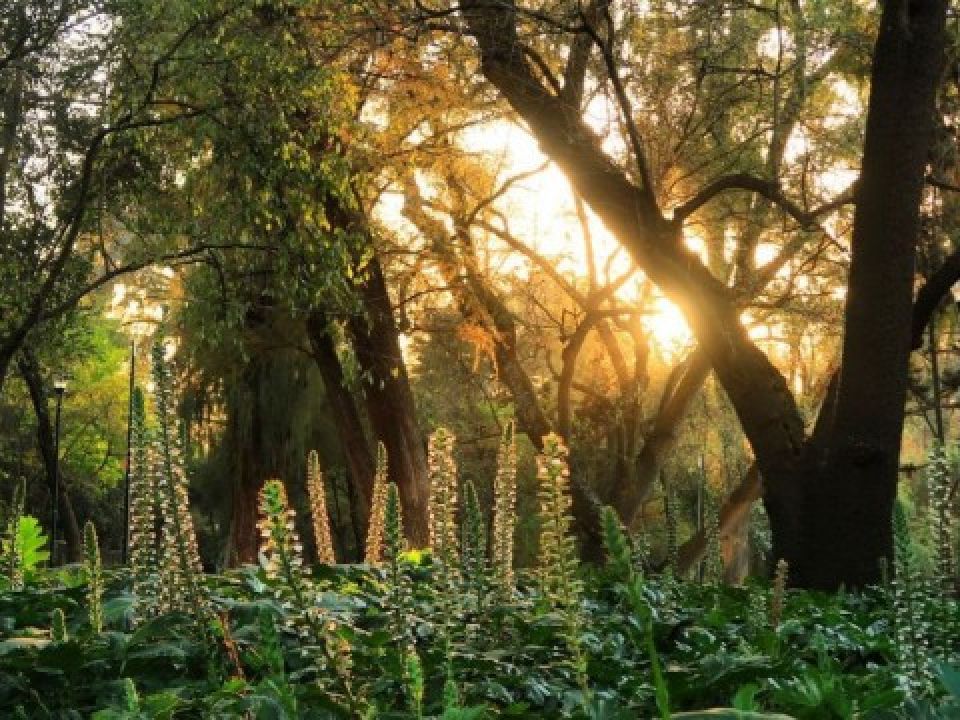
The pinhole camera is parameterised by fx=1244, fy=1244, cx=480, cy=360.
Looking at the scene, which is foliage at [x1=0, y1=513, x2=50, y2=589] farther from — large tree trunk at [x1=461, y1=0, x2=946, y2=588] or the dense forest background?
large tree trunk at [x1=461, y1=0, x2=946, y2=588]

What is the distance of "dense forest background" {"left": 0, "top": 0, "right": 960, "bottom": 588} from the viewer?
10125 mm

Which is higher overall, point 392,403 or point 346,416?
point 346,416

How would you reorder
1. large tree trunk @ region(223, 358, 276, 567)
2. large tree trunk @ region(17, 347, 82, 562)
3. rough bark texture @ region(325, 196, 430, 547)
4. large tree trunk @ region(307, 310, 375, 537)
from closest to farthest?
1. rough bark texture @ region(325, 196, 430, 547)
2. large tree trunk @ region(307, 310, 375, 537)
3. large tree trunk @ region(223, 358, 276, 567)
4. large tree trunk @ region(17, 347, 82, 562)

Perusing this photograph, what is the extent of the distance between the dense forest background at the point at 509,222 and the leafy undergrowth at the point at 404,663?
1.11 meters

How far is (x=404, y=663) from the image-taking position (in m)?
2.61

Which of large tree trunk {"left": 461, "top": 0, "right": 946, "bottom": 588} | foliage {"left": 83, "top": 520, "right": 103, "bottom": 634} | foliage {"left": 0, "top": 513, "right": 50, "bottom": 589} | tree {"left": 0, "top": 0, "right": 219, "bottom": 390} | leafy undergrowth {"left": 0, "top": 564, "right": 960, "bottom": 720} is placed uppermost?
tree {"left": 0, "top": 0, "right": 219, "bottom": 390}

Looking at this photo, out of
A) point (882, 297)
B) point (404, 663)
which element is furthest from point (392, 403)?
point (404, 663)

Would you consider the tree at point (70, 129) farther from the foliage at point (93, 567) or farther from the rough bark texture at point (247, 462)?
the foliage at point (93, 567)

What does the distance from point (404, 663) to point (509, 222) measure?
18717 mm

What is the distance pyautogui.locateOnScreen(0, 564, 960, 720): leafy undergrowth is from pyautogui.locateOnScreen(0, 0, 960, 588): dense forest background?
1.11 metres

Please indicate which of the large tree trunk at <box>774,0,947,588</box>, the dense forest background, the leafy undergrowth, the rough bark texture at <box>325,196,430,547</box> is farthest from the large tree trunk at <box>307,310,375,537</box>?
the leafy undergrowth

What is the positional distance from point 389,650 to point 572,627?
53.3 inches

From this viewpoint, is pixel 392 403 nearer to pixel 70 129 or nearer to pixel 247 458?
pixel 247 458

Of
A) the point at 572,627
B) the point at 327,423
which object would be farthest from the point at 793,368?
the point at 572,627
